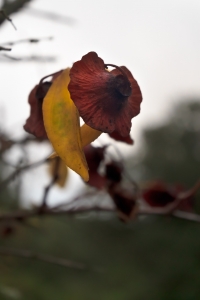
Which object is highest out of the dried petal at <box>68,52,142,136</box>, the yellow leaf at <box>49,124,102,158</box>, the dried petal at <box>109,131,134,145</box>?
the dried petal at <box>68,52,142,136</box>

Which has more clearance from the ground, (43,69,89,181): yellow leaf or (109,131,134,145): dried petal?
(43,69,89,181): yellow leaf

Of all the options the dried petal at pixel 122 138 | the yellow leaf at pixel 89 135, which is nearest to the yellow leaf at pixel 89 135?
the yellow leaf at pixel 89 135

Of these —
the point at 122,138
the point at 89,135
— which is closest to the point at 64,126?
the point at 89,135

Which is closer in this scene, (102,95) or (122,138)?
(102,95)


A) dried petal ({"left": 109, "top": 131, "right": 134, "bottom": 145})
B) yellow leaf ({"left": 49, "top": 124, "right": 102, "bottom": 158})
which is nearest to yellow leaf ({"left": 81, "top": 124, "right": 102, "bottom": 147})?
yellow leaf ({"left": 49, "top": 124, "right": 102, "bottom": 158})

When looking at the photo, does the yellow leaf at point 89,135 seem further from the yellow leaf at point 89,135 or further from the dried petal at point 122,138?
the dried petal at point 122,138

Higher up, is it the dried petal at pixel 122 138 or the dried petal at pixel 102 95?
the dried petal at pixel 102 95

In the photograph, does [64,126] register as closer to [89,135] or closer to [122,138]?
[89,135]

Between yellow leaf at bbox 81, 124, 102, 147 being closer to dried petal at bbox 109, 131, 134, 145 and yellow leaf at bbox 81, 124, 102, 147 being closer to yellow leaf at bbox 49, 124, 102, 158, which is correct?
yellow leaf at bbox 49, 124, 102, 158

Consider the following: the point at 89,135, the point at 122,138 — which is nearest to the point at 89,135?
the point at 89,135
